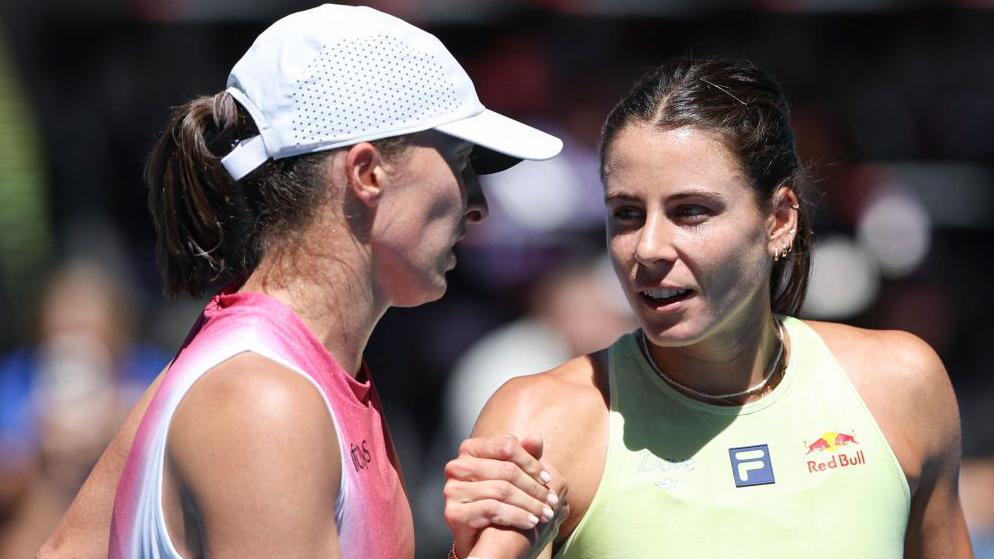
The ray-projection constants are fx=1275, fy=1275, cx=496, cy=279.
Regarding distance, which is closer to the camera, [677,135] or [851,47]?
[677,135]

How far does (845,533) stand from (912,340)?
0.48m

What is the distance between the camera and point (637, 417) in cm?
241

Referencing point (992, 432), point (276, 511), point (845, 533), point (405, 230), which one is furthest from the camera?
point (992, 432)

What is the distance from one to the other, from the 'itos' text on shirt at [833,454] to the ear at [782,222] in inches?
14.5

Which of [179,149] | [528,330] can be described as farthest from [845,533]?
[528,330]

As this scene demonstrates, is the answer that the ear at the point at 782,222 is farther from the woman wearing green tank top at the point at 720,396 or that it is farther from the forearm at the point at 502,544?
the forearm at the point at 502,544

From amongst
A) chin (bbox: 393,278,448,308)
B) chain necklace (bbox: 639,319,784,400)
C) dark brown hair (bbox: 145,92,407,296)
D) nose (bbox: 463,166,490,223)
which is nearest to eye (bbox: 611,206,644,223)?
chain necklace (bbox: 639,319,784,400)

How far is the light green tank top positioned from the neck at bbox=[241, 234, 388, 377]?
0.59 m

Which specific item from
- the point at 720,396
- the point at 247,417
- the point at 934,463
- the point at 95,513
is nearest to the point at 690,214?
the point at 720,396

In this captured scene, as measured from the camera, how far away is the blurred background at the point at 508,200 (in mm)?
4676

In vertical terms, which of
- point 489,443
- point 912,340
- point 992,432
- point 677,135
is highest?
point 677,135

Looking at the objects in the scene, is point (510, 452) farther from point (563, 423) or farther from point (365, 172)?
point (365, 172)

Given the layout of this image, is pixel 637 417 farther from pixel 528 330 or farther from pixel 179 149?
pixel 528 330

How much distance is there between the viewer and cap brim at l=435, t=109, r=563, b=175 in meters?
2.06
